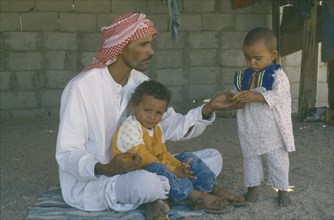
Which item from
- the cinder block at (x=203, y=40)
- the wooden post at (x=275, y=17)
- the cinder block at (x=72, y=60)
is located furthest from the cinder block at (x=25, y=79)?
the wooden post at (x=275, y=17)

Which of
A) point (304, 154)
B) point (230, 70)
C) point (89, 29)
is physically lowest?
point (304, 154)

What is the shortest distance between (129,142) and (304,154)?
2.52 m

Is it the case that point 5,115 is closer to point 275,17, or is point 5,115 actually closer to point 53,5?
point 53,5

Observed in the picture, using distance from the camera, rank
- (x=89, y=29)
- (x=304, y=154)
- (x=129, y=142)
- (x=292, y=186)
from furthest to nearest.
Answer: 1. (x=89, y=29)
2. (x=304, y=154)
3. (x=292, y=186)
4. (x=129, y=142)

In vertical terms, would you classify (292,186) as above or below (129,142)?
below

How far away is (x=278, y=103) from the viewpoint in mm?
3775

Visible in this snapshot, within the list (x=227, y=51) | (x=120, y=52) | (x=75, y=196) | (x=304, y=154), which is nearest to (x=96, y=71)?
(x=120, y=52)

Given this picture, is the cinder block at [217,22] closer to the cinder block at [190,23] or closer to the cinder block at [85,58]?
the cinder block at [190,23]

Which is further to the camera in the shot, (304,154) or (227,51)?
(227,51)

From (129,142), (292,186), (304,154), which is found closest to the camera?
(129,142)

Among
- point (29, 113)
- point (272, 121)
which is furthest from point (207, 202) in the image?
point (29, 113)

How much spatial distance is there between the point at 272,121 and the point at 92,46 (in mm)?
4071

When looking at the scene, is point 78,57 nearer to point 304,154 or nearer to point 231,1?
point 231,1

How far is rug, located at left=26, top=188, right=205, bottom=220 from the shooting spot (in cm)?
362
